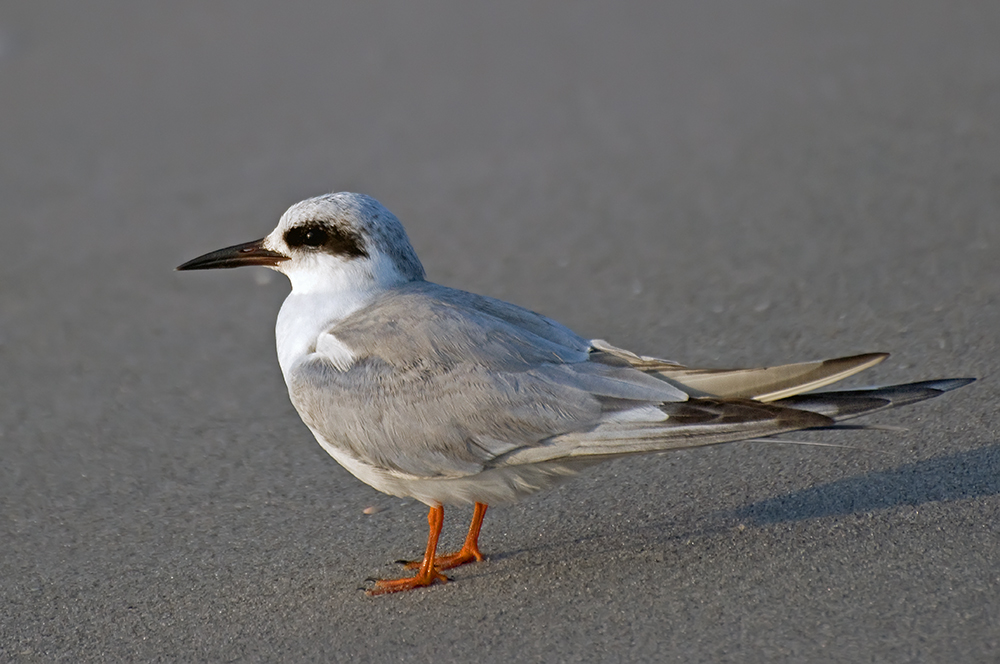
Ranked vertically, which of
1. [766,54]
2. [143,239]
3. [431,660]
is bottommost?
[431,660]

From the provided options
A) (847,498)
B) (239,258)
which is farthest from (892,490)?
(239,258)

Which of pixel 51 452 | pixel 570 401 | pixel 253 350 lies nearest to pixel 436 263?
pixel 253 350

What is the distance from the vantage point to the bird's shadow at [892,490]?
11.4ft

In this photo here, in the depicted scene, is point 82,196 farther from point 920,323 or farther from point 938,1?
point 938,1

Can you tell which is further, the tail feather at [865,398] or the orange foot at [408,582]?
the orange foot at [408,582]

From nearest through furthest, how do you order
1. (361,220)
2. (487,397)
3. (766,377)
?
1. (766,377)
2. (487,397)
3. (361,220)

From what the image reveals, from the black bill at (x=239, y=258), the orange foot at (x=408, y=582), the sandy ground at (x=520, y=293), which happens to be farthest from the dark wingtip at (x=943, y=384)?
the black bill at (x=239, y=258)

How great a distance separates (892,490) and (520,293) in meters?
2.25

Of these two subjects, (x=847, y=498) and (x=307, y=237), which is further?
(x=307, y=237)

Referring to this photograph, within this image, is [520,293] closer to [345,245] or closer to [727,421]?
[345,245]

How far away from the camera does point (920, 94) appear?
6.79 m

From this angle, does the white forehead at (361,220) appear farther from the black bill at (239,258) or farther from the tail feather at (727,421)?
the tail feather at (727,421)

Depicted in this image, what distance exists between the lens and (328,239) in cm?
392

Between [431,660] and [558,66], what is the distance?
512 cm
